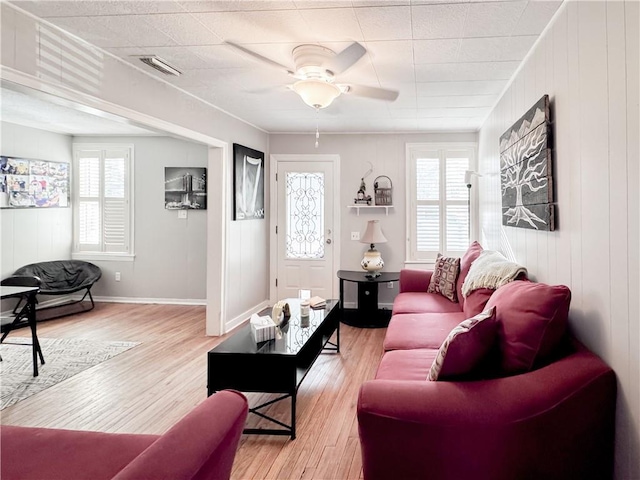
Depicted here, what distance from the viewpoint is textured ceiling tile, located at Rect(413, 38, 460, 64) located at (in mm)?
2727

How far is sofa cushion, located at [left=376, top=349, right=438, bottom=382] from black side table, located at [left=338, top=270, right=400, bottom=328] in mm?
2420

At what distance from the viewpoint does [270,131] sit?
568 centimetres

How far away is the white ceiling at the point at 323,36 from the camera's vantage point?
7.50 feet

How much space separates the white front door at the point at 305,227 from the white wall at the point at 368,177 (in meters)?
0.18

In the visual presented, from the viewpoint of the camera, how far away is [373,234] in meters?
5.20

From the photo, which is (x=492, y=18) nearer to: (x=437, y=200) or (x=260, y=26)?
(x=260, y=26)

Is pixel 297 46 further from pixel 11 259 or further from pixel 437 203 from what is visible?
pixel 11 259

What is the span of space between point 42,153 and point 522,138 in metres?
6.00

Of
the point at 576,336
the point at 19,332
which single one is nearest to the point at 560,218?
the point at 576,336

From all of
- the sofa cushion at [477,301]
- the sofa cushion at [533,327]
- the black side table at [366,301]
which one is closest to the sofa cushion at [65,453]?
the sofa cushion at [533,327]

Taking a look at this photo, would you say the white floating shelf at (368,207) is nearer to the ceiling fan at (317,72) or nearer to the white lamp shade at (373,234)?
the white lamp shade at (373,234)

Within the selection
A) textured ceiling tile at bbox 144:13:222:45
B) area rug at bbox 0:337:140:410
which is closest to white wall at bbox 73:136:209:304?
area rug at bbox 0:337:140:410

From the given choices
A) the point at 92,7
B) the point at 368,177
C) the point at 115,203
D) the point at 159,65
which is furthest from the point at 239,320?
the point at 92,7

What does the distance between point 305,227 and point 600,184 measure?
4.25m
